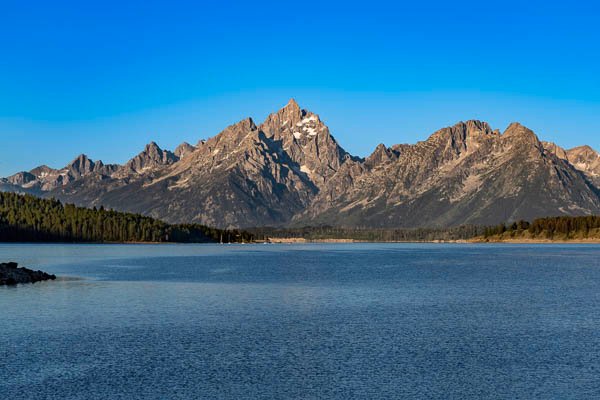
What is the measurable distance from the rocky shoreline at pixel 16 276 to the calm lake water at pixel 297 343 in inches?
379

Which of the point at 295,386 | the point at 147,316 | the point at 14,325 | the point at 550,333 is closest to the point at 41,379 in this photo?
the point at 295,386

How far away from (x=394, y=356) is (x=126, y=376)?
22.1 metres

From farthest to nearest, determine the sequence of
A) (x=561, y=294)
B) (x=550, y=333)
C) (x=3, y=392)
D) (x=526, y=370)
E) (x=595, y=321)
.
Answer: (x=561, y=294) < (x=595, y=321) < (x=550, y=333) < (x=526, y=370) < (x=3, y=392)

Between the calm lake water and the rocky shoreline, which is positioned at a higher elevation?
the rocky shoreline

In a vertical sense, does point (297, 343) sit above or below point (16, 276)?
below

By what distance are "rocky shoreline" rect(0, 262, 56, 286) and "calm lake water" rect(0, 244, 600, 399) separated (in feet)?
31.6

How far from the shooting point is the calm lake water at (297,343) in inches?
1796

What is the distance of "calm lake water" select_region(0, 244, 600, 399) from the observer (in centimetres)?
4562

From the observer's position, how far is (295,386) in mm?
45875

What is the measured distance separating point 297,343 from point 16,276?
7860 centimetres

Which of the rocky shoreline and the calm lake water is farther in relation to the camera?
the rocky shoreline

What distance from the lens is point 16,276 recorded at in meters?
120

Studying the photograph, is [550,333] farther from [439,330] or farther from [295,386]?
[295,386]

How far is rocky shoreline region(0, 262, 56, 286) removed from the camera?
118 m
